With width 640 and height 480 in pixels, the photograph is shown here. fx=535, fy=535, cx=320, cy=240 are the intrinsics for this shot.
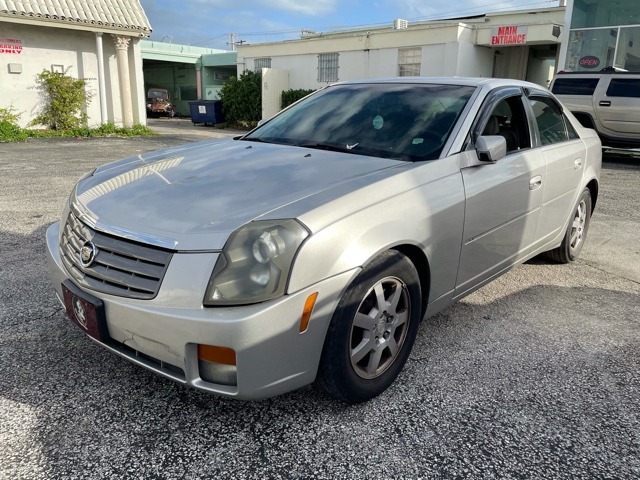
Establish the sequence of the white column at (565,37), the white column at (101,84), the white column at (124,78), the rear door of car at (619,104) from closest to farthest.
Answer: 1. the rear door of car at (619,104)
2. the white column at (101,84)
3. the white column at (124,78)
4. the white column at (565,37)

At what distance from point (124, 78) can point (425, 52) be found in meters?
10.8

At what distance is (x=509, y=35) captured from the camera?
62.4 ft

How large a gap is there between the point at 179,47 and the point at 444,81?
38.9 m

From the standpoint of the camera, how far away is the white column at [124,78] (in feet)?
54.5

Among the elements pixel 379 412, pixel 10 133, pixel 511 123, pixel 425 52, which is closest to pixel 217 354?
pixel 379 412

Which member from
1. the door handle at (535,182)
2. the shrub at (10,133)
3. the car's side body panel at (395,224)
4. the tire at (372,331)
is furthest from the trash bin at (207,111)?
the tire at (372,331)

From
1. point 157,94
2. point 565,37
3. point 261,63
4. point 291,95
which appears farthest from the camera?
point 157,94

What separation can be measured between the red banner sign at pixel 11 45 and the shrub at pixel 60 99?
2.66 feet

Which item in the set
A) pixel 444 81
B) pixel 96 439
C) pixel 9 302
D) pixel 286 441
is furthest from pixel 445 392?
pixel 9 302

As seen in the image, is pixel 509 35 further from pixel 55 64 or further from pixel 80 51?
pixel 55 64

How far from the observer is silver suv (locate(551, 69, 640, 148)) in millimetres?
11750

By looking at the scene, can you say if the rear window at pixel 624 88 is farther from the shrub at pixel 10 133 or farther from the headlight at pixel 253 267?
the shrub at pixel 10 133

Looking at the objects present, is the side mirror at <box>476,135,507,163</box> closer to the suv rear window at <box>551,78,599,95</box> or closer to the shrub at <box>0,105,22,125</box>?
the suv rear window at <box>551,78,599,95</box>

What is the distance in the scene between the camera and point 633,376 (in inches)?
116
